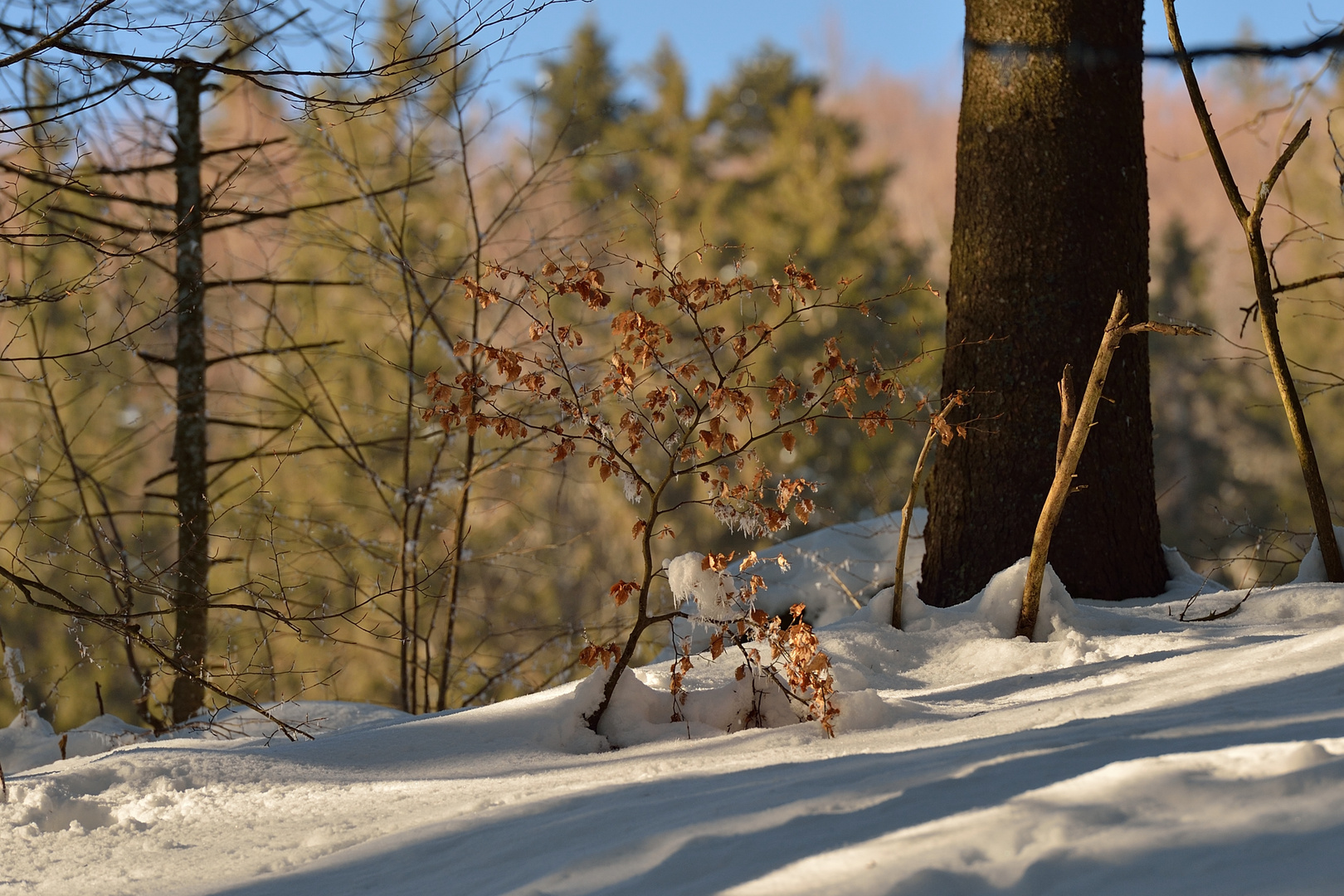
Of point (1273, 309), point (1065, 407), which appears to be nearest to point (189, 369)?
point (1065, 407)

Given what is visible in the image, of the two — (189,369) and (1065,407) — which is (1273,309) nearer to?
(1065,407)

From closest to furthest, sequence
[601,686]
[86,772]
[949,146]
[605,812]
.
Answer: [605,812], [86,772], [601,686], [949,146]

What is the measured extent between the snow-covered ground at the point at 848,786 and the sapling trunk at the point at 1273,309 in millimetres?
240

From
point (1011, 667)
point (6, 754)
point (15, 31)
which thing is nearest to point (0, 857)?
point (6, 754)

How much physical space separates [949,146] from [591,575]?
16000 millimetres

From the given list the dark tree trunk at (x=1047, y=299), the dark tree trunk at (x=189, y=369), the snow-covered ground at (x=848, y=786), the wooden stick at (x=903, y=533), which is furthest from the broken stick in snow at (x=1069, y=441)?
the dark tree trunk at (x=189, y=369)

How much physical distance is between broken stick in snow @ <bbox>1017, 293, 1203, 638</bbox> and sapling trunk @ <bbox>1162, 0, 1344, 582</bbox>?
0.68 m

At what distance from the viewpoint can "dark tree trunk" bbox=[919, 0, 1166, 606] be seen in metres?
4.14

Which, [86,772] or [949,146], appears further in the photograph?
[949,146]

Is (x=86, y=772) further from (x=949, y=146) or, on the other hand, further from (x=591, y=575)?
(x=949, y=146)

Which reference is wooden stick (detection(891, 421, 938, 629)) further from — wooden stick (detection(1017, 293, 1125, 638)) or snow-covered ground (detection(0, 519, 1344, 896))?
wooden stick (detection(1017, 293, 1125, 638))

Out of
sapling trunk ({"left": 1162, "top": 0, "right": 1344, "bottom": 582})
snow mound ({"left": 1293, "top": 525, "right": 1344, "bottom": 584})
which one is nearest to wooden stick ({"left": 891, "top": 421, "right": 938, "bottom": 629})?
sapling trunk ({"left": 1162, "top": 0, "right": 1344, "bottom": 582})

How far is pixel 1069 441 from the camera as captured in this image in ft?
10.8

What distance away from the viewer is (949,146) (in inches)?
1014
